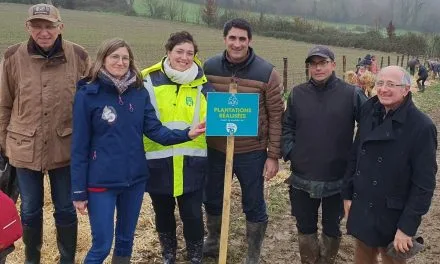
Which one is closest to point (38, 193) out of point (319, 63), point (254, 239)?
point (254, 239)

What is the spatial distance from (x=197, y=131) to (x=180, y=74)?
475 millimetres

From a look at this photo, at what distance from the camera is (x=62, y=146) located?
11.9ft

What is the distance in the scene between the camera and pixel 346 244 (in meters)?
4.99

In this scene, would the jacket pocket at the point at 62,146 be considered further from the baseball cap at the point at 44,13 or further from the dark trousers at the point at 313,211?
the dark trousers at the point at 313,211

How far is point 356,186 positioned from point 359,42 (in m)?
54.5

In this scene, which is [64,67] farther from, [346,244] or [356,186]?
[346,244]

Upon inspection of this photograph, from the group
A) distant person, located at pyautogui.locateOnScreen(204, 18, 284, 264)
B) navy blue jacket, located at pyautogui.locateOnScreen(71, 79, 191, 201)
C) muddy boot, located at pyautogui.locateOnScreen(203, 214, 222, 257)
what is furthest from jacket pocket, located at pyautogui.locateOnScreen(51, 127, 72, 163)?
muddy boot, located at pyautogui.locateOnScreen(203, 214, 222, 257)

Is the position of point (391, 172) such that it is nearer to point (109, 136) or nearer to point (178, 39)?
point (178, 39)

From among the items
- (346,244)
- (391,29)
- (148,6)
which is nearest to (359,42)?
(391,29)

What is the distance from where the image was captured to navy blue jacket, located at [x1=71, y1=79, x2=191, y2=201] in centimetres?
326

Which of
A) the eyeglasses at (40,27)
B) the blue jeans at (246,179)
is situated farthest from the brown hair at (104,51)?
the blue jeans at (246,179)

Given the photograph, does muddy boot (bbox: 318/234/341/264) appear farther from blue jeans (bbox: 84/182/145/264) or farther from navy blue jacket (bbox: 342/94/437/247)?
blue jeans (bbox: 84/182/145/264)

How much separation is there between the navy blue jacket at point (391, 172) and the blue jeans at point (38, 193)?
89.9 inches

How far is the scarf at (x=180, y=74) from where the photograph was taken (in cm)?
359
